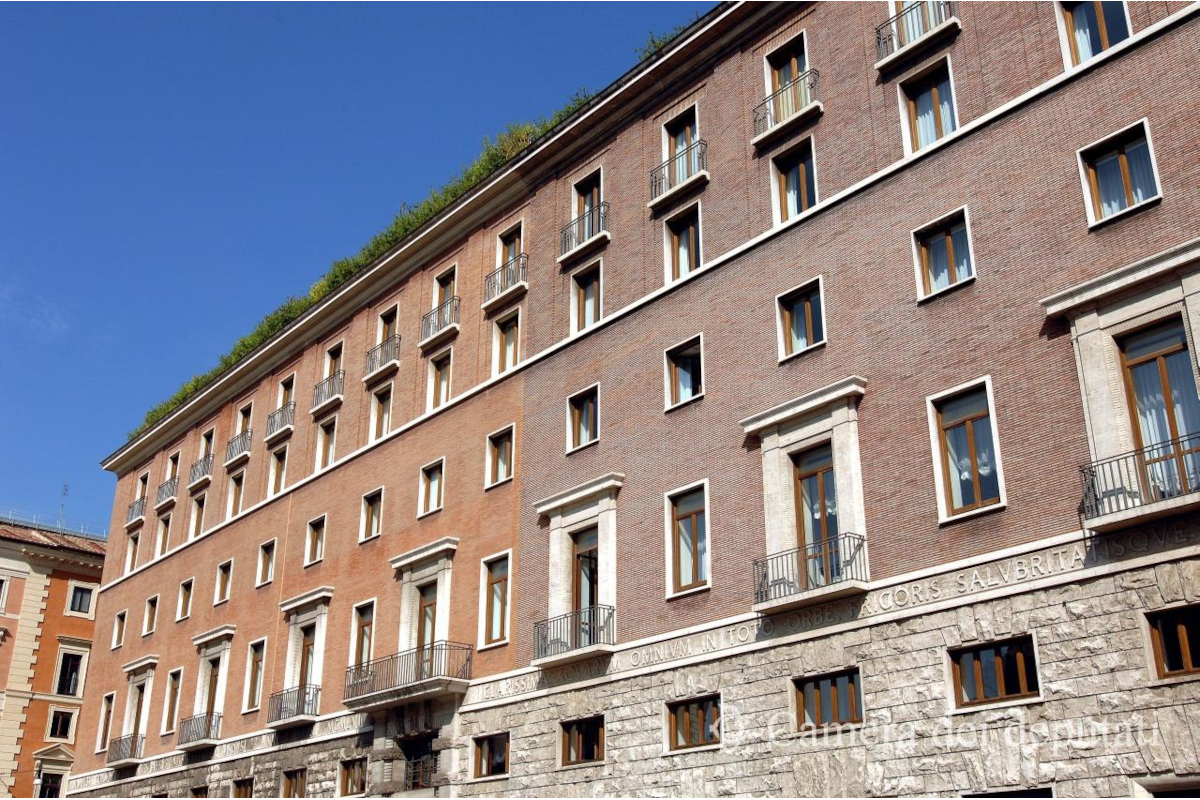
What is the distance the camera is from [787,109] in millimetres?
28062

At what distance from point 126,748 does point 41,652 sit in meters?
18.6

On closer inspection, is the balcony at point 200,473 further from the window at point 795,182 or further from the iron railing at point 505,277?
the window at point 795,182

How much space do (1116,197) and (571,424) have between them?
13.9 meters

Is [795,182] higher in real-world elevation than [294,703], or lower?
higher

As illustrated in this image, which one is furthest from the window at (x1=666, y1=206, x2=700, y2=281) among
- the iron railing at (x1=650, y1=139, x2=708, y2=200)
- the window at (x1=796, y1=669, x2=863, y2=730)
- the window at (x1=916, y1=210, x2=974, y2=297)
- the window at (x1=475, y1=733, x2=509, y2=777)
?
the window at (x1=475, y1=733, x2=509, y2=777)

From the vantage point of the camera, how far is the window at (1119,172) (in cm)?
2108

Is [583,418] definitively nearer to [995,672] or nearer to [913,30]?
[913,30]

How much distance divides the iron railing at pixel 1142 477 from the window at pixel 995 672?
244 cm

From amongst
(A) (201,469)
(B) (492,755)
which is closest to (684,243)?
(B) (492,755)

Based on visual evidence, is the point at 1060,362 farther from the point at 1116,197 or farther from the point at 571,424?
the point at 571,424

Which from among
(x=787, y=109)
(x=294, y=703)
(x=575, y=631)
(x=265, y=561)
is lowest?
(x=294, y=703)

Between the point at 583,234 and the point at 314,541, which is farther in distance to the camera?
the point at 314,541

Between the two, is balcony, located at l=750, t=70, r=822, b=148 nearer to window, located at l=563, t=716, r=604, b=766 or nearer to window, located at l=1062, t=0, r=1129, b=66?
window, located at l=1062, t=0, r=1129, b=66

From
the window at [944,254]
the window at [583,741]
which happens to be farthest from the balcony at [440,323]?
the window at [944,254]
